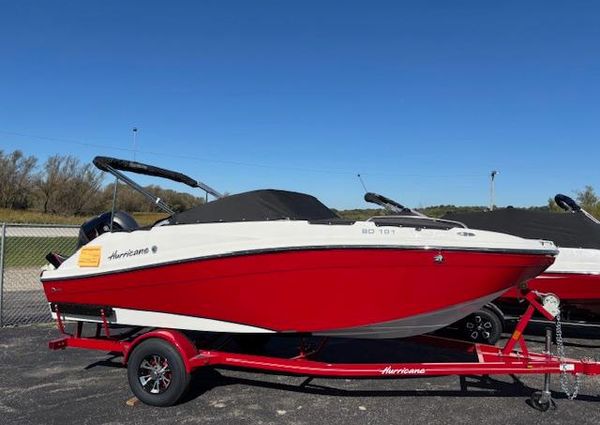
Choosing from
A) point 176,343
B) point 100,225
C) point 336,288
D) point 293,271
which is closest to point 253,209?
point 293,271

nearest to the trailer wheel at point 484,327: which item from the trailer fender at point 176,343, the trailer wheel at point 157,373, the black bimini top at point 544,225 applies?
the black bimini top at point 544,225

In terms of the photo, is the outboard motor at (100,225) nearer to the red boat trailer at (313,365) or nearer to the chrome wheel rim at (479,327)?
the red boat trailer at (313,365)

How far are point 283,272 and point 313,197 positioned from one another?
1462mm

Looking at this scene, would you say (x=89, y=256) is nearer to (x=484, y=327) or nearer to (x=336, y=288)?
(x=336, y=288)

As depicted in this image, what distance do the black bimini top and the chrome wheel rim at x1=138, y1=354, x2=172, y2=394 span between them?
5.03 metres

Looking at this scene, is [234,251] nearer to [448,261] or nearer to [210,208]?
[210,208]

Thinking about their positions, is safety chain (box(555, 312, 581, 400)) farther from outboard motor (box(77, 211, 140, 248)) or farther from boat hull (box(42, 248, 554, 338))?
outboard motor (box(77, 211, 140, 248))

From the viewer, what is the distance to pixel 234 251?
462cm

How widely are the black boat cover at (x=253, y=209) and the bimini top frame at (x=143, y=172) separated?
2.81 ft

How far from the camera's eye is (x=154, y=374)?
4.87 meters

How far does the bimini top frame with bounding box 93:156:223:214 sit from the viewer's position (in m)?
6.01

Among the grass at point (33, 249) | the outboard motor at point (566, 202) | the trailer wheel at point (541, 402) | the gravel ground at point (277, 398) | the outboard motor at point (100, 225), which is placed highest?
the outboard motor at point (566, 202)

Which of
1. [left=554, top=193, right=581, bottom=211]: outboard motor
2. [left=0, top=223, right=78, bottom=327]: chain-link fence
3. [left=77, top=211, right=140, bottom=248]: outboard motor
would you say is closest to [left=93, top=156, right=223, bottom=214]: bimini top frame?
[left=77, top=211, right=140, bottom=248]: outboard motor

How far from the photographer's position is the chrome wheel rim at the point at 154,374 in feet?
15.8
